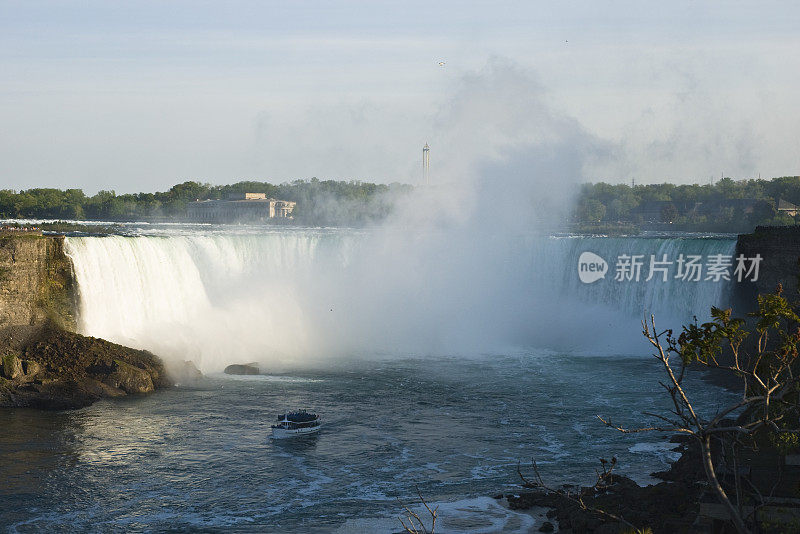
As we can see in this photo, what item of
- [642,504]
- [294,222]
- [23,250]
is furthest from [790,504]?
[294,222]

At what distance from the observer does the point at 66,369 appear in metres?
35.2

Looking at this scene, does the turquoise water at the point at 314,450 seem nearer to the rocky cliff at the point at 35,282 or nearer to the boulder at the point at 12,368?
the boulder at the point at 12,368

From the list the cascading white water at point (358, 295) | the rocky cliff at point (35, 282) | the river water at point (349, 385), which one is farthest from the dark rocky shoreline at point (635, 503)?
the rocky cliff at point (35, 282)

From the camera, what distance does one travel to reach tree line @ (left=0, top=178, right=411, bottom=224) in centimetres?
10275

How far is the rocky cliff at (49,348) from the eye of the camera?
112ft

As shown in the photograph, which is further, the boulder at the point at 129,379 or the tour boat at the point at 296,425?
the boulder at the point at 129,379

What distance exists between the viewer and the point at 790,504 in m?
17.8

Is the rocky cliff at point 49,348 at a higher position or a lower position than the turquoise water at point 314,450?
higher

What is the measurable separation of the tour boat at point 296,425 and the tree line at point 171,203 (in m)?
65.6

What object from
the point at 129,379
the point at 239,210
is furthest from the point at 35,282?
the point at 239,210

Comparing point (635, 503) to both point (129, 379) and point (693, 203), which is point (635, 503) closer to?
point (129, 379)

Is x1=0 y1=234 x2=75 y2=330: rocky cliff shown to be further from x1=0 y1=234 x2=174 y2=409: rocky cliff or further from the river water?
the river water

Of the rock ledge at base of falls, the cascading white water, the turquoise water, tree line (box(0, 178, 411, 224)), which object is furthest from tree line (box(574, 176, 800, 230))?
the rock ledge at base of falls

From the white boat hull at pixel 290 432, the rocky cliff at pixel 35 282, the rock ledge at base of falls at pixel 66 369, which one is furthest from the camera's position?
the rocky cliff at pixel 35 282
